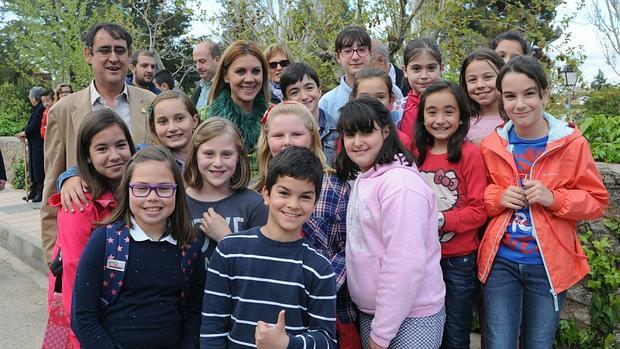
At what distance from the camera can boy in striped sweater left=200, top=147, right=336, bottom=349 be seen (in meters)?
2.20

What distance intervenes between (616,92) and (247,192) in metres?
14.4

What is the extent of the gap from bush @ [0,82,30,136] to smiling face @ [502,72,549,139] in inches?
671

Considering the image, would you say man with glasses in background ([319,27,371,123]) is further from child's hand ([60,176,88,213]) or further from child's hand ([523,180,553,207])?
child's hand ([60,176,88,213])

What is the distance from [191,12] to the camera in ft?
26.7

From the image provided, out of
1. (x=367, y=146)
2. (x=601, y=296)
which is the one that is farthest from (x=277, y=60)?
(x=601, y=296)

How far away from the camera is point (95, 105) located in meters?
3.68

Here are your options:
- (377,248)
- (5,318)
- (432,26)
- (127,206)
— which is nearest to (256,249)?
(377,248)

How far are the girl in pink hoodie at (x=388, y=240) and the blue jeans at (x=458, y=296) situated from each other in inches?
10.7

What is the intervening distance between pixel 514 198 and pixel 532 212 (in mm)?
143

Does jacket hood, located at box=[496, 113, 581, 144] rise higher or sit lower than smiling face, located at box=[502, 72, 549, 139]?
lower

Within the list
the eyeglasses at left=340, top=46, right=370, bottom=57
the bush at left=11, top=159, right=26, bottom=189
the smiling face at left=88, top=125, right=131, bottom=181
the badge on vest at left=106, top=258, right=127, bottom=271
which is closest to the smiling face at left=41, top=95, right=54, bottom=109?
the bush at left=11, top=159, right=26, bottom=189

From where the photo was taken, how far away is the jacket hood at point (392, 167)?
8.15 ft

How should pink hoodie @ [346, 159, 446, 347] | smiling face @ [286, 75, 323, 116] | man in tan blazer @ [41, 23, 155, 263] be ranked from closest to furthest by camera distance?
1. pink hoodie @ [346, 159, 446, 347]
2. man in tan blazer @ [41, 23, 155, 263]
3. smiling face @ [286, 75, 323, 116]

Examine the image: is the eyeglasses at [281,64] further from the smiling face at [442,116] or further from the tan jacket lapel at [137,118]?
the smiling face at [442,116]
